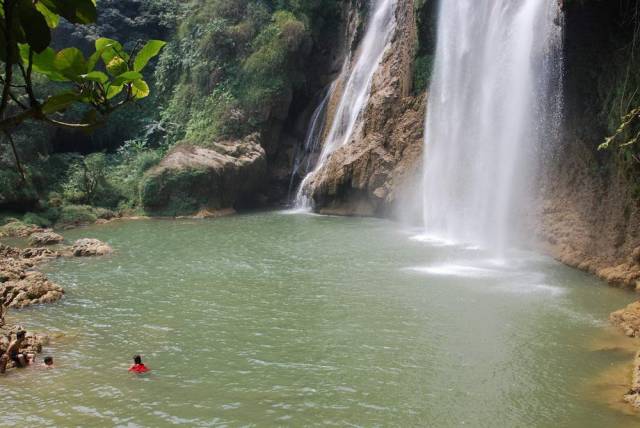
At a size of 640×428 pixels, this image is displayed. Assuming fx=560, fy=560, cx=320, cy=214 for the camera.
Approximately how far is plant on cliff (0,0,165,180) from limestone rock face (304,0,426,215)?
729 inches

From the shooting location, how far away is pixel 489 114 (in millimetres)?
16016

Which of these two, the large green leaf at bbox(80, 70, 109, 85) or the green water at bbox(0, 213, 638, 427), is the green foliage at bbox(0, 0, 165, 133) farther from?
the green water at bbox(0, 213, 638, 427)

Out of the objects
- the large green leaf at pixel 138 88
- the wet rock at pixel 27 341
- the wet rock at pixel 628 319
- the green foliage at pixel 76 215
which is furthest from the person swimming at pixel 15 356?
the green foliage at pixel 76 215

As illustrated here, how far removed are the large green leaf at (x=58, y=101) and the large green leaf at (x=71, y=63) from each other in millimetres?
56

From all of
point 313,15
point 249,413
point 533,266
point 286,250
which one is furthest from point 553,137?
point 313,15

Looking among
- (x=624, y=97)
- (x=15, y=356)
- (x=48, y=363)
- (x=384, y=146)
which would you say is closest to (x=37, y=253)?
(x=15, y=356)

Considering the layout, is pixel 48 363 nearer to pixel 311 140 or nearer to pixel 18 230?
pixel 18 230

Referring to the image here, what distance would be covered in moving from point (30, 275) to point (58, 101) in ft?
35.4

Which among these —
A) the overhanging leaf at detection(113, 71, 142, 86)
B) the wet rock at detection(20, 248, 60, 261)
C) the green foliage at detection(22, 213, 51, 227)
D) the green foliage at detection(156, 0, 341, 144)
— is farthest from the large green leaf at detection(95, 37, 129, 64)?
the green foliage at detection(156, 0, 341, 144)

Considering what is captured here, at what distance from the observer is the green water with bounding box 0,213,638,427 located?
603cm

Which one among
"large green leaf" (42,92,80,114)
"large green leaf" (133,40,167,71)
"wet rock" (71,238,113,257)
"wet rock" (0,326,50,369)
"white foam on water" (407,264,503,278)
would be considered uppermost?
"large green leaf" (133,40,167,71)

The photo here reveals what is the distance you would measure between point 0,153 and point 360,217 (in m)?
13.9

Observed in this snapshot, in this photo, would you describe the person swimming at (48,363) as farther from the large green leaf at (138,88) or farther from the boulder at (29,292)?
the large green leaf at (138,88)

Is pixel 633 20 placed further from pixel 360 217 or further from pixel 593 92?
pixel 360 217
